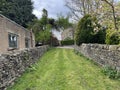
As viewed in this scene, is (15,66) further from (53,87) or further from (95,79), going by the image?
(95,79)

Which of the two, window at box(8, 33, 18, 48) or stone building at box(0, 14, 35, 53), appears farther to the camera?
window at box(8, 33, 18, 48)

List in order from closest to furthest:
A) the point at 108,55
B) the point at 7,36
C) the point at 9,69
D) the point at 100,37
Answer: the point at 9,69 → the point at 108,55 → the point at 7,36 → the point at 100,37

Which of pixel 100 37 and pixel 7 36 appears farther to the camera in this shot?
pixel 100 37

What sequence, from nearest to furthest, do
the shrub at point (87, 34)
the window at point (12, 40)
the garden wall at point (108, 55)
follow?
1. the garden wall at point (108, 55)
2. the shrub at point (87, 34)
3. the window at point (12, 40)

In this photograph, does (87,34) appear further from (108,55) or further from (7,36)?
(108,55)

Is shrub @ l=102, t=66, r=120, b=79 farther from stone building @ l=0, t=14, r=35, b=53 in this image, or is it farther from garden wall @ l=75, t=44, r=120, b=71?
stone building @ l=0, t=14, r=35, b=53

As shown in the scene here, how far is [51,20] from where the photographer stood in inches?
1804

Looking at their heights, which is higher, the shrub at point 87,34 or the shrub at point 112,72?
the shrub at point 87,34

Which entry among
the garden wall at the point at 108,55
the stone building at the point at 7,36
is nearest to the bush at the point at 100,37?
the garden wall at the point at 108,55

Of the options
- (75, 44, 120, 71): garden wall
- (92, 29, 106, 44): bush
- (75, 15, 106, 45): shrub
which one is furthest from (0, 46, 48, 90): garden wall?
(75, 15, 106, 45): shrub

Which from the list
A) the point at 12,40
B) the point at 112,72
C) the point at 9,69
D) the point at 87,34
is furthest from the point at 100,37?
the point at 9,69

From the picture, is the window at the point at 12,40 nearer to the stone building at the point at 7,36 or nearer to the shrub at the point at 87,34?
the stone building at the point at 7,36

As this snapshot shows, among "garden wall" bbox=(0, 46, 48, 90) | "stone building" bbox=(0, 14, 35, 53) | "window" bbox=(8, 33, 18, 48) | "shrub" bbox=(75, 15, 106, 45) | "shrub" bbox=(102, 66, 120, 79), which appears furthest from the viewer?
"window" bbox=(8, 33, 18, 48)

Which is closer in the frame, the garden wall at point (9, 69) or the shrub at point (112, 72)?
the garden wall at point (9, 69)
